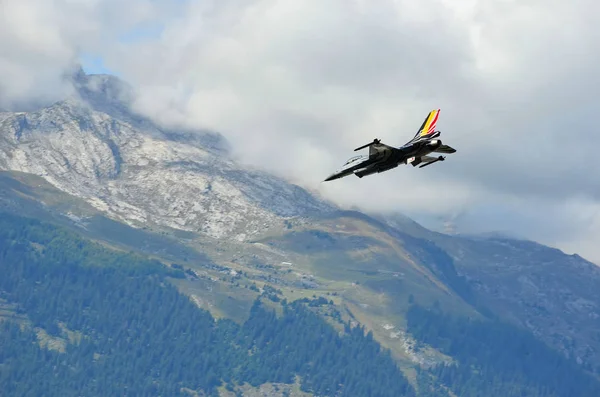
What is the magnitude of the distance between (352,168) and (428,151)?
44.0 feet

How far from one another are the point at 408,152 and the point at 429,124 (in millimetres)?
6321

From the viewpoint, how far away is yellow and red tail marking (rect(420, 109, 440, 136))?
147m

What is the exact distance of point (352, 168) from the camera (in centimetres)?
15300

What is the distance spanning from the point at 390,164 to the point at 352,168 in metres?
6.91

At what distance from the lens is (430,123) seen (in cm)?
14850

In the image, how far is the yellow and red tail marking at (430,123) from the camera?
14700cm

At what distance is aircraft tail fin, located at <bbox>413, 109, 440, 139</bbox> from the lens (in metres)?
147

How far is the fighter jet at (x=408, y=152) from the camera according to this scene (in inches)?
5640

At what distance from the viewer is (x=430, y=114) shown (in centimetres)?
14888

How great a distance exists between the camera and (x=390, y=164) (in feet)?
487

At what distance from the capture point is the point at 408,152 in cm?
14475

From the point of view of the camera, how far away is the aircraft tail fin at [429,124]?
14688cm

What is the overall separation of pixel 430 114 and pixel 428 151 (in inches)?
283

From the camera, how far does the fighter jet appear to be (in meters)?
143
